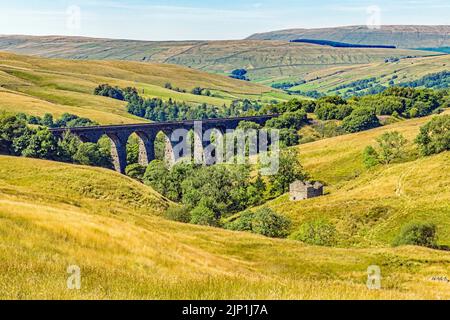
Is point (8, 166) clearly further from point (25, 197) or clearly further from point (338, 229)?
point (338, 229)

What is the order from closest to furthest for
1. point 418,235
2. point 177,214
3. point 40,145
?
point 418,235
point 177,214
point 40,145

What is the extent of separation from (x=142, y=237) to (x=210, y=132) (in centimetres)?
13035

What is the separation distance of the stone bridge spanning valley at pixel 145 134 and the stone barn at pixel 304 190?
48647 millimetres

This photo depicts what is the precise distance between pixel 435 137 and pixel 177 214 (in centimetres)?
5487

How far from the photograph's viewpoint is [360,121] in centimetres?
16725

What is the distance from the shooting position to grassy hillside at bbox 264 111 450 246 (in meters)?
75.1

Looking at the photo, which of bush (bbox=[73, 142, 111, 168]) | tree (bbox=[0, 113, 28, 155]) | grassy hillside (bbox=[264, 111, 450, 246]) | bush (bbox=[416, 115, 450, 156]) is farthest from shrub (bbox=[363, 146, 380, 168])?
tree (bbox=[0, 113, 28, 155])

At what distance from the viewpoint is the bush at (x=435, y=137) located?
10088cm

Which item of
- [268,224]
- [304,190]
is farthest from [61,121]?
[268,224]

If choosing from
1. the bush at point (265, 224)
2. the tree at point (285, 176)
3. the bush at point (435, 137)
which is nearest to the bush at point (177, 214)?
the bush at point (265, 224)

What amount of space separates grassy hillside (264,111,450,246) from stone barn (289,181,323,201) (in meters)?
1.92

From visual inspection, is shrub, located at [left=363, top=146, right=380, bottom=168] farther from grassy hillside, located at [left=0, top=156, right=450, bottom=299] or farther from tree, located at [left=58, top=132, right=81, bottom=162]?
tree, located at [left=58, top=132, right=81, bottom=162]

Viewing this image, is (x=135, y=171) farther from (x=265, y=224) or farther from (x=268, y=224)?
(x=265, y=224)

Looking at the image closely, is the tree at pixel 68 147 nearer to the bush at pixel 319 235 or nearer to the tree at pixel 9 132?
the tree at pixel 9 132
